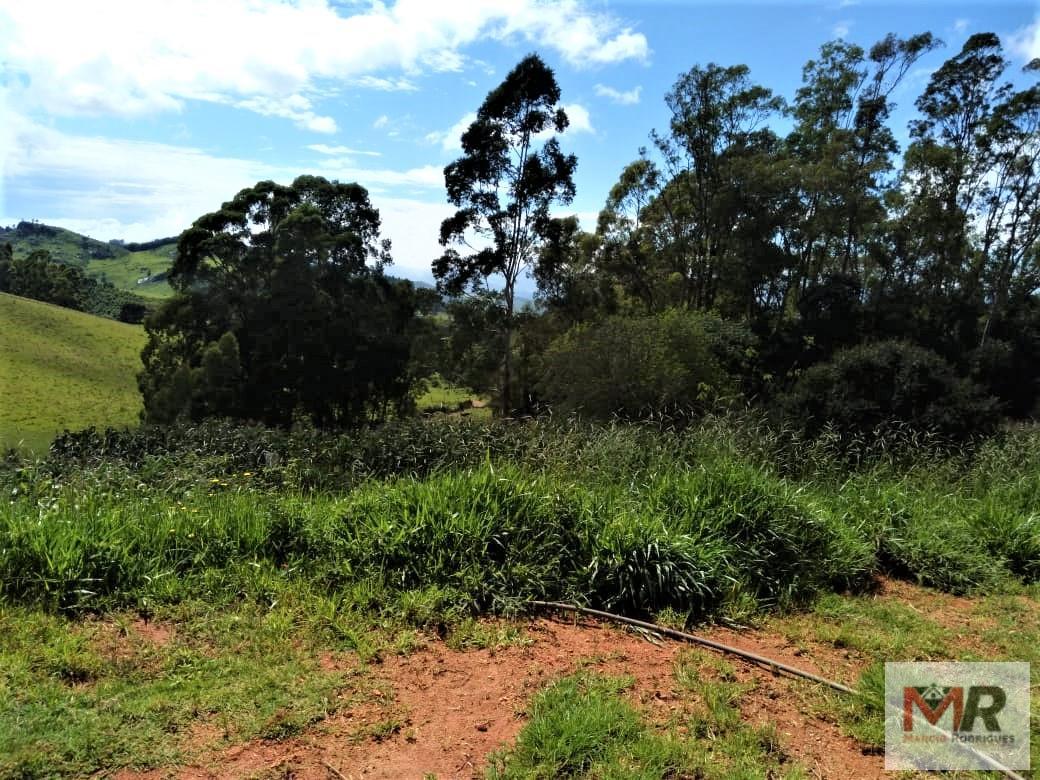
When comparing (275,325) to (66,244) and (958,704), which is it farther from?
(66,244)

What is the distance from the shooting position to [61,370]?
114ft

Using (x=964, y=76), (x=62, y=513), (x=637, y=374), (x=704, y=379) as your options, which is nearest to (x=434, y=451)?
(x=62, y=513)

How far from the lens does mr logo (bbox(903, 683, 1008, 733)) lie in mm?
2455

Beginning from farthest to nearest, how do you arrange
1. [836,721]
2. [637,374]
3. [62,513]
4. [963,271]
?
[963,271]
[637,374]
[62,513]
[836,721]

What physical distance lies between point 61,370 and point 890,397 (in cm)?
3945

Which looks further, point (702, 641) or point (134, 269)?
point (134, 269)

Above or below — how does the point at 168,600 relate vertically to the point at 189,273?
below

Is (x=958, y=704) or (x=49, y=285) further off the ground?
(x=49, y=285)

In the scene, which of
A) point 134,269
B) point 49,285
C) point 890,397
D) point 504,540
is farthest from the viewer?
point 134,269

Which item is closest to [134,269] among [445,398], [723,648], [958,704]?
[445,398]

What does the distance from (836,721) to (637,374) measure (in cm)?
1083

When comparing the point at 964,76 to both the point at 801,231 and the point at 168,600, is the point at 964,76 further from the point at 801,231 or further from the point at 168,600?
the point at 168,600

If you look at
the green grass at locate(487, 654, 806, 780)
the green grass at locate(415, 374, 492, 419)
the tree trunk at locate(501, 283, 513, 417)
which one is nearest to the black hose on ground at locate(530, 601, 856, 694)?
the green grass at locate(487, 654, 806, 780)

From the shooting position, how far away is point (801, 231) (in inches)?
816
